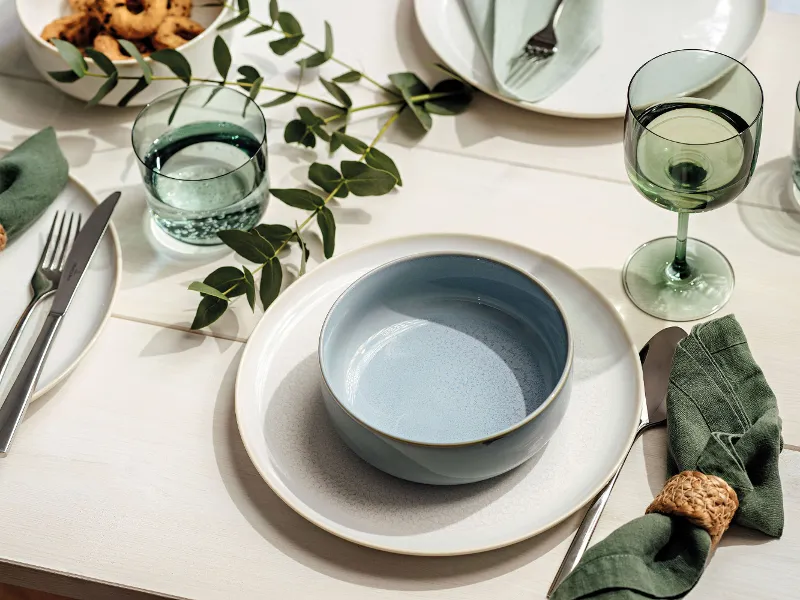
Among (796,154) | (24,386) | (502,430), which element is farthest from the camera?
(796,154)

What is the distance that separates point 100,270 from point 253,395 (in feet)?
0.68

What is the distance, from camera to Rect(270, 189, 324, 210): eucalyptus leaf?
33.3 inches

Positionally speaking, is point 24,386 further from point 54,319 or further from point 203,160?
point 203,160

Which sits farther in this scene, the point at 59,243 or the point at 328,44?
the point at 328,44

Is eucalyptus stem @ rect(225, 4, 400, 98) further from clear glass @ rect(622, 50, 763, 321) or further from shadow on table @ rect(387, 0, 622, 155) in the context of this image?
clear glass @ rect(622, 50, 763, 321)

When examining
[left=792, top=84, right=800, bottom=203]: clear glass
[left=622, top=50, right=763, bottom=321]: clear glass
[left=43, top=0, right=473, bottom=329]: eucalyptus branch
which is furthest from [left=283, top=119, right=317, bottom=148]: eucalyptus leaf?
[left=792, top=84, right=800, bottom=203]: clear glass

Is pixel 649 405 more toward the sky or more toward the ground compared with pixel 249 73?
more toward the ground

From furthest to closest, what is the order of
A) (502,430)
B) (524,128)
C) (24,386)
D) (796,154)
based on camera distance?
(524,128) < (796,154) < (24,386) < (502,430)

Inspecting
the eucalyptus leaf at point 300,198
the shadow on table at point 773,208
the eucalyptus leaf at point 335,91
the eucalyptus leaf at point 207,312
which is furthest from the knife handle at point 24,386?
the shadow on table at point 773,208

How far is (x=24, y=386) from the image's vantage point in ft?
2.39

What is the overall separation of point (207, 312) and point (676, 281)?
39 centimetres

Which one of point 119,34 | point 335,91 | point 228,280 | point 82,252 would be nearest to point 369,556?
point 228,280

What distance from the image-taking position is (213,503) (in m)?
0.69

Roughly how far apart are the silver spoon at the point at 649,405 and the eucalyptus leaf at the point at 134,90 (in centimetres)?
54
